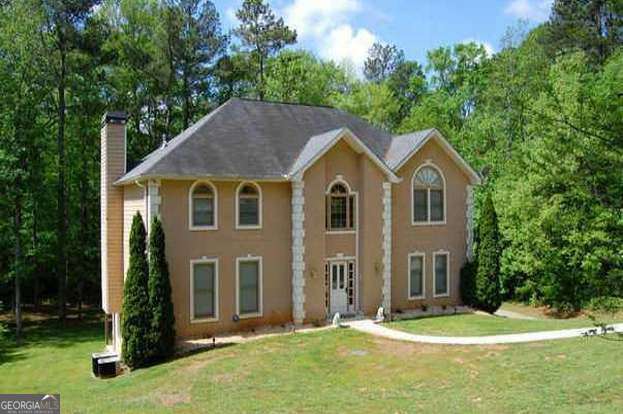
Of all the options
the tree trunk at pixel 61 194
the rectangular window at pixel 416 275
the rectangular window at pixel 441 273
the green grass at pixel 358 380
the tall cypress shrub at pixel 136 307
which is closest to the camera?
the green grass at pixel 358 380

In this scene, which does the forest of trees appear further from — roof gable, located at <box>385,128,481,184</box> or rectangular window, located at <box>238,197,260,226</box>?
rectangular window, located at <box>238,197,260,226</box>

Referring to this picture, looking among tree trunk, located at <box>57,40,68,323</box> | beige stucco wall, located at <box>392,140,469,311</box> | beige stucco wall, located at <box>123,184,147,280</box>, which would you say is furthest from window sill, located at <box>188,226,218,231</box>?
tree trunk, located at <box>57,40,68,323</box>

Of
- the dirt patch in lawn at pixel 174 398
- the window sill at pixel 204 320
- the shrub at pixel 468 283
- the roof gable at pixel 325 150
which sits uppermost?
the roof gable at pixel 325 150

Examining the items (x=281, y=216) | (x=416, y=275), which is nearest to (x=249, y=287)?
(x=281, y=216)

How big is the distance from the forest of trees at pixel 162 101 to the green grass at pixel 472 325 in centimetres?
225

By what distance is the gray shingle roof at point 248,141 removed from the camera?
18.2 m

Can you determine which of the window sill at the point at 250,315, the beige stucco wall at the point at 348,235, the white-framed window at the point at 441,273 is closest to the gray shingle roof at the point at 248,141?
the beige stucco wall at the point at 348,235

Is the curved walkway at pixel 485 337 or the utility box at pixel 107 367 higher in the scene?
the curved walkway at pixel 485 337

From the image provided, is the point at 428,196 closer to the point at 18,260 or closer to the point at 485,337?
the point at 485,337

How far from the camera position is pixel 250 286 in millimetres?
19453

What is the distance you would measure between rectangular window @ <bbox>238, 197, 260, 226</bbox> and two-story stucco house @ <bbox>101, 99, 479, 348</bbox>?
0.04 meters

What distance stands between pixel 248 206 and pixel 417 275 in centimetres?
820

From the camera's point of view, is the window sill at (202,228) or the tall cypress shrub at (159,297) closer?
the tall cypress shrub at (159,297)

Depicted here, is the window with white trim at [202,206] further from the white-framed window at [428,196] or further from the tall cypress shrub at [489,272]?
the tall cypress shrub at [489,272]
